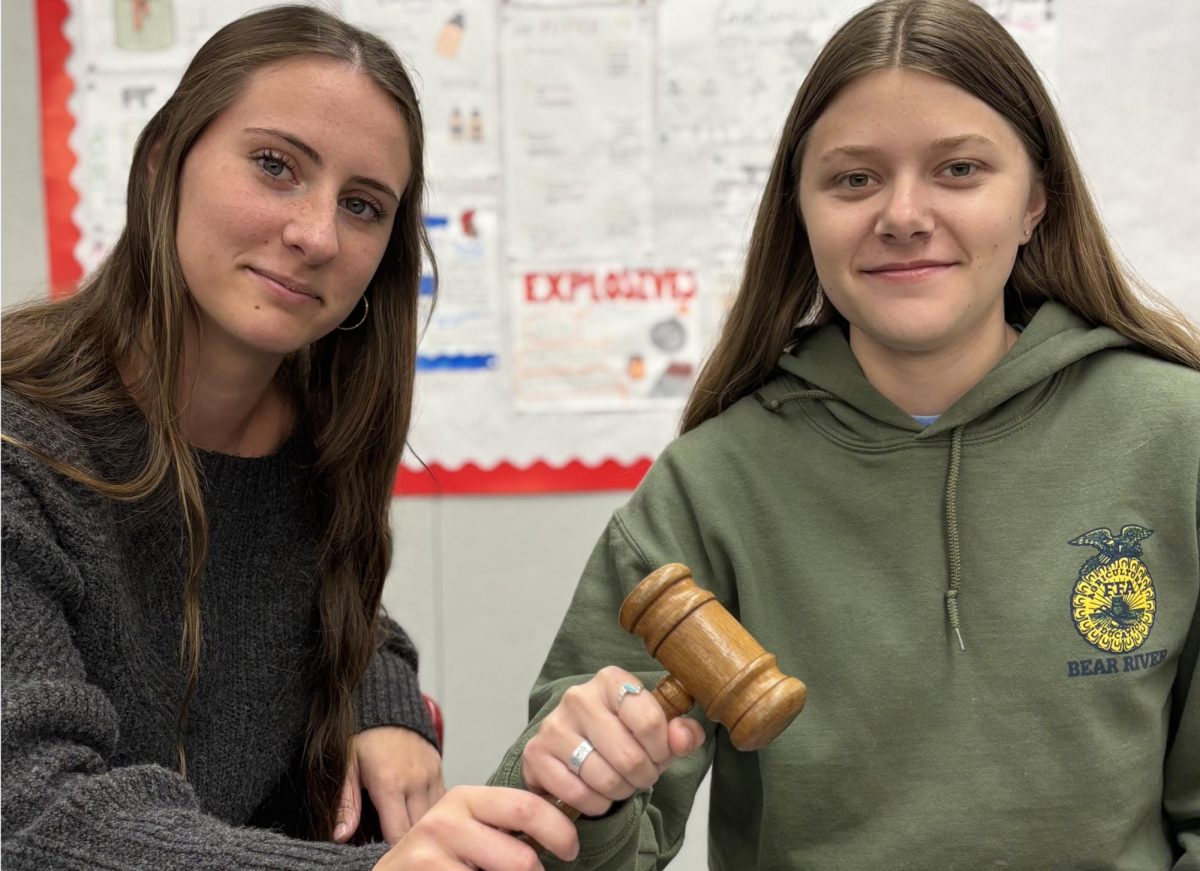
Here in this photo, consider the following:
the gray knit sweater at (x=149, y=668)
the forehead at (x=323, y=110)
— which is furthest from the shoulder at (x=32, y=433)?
the forehead at (x=323, y=110)

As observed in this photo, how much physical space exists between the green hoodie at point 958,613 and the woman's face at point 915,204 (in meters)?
0.13

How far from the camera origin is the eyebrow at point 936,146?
1.27 metres

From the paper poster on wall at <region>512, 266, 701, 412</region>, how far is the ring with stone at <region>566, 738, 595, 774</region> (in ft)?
5.41

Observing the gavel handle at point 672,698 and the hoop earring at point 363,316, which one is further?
the hoop earring at point 363,316

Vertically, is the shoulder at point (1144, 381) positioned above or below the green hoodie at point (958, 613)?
above

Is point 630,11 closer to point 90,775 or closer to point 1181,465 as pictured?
point 1181,465

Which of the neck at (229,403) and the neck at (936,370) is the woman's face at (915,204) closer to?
the neck at (936,370)

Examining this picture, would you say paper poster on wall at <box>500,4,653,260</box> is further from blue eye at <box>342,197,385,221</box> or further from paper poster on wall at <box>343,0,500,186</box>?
blue eye at <box>342,197,385,221</box>

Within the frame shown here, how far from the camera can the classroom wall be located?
2521 millimetres

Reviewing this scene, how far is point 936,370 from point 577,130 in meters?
1.38

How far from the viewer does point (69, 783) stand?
3.39 ft

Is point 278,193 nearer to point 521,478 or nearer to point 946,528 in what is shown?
point 946,528

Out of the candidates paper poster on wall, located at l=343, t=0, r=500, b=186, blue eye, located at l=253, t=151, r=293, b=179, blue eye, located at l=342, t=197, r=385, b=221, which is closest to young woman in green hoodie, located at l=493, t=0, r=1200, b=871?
blue eye, located at l=342, t=197, r=385, b=221

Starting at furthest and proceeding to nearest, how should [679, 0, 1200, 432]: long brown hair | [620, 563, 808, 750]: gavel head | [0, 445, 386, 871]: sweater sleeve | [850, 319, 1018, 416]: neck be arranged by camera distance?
[850, 319, 1018, 416]: neck
[679, 0, 1200, 432]: long brown hair
[0, 445, 386, 871]: sweater sleeve
[620, 563, 808, 750]: gavel head
